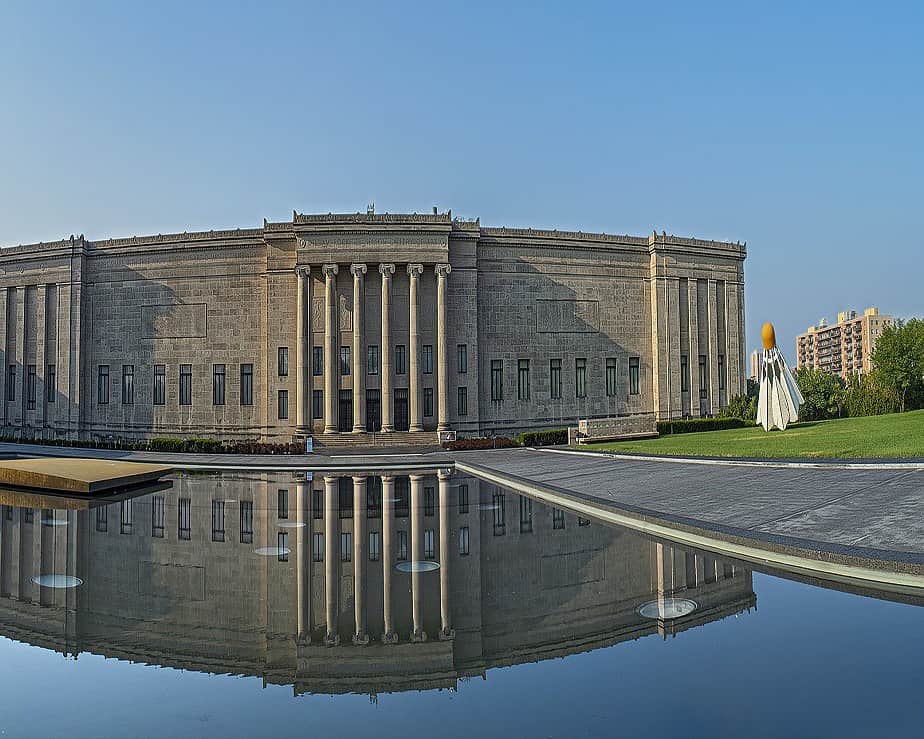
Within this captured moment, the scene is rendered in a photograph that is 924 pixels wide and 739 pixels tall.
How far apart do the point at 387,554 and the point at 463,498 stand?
21.8 feet

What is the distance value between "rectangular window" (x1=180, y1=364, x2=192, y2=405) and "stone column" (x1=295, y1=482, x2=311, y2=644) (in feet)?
94.9

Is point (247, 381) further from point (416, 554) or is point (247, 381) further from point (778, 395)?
point (416, 554)

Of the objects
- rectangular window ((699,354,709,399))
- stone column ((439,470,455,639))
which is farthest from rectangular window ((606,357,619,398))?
stone column ((439,470,455,639))

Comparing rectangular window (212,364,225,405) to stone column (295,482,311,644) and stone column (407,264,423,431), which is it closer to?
stone column (407,264,423,431)

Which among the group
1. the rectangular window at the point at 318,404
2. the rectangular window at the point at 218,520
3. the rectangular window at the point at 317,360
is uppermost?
the rectangular window at the point at 317,360

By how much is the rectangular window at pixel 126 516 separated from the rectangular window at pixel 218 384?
25.5 meters

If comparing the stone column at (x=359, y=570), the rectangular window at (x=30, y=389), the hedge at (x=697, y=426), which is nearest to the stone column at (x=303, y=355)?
the rectangular window at (x=30, y=389)

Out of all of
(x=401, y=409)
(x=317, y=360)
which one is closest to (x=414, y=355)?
(x=401, y=409)

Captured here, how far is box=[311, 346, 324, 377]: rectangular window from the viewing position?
129 feet

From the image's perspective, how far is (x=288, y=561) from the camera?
9648 mm

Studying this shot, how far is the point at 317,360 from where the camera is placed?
39562mm

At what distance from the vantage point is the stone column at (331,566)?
6.87 m

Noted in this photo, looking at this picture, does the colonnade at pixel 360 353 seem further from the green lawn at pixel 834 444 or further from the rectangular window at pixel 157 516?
the rectangular window at pixel 157 516

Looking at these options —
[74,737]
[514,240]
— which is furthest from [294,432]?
[74,737]
